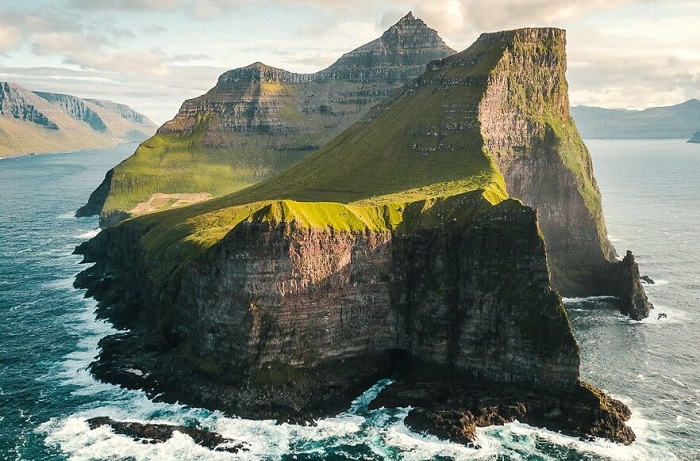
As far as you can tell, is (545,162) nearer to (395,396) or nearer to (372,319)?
(372,319)

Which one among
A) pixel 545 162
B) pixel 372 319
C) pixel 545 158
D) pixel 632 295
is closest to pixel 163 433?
pixel 372 319

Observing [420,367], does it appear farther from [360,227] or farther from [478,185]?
[478,185]

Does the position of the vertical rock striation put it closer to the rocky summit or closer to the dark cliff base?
the rocky summit

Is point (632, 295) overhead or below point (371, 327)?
below

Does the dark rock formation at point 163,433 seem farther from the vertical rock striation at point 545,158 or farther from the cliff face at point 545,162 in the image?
the vertical rock striation at point 545,158

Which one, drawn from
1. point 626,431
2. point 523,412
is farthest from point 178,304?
point 626,431

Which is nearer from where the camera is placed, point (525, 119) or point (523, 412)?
point (523, 412)

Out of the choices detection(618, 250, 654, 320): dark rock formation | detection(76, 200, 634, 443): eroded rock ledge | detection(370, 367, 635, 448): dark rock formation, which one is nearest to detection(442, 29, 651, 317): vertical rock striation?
detection(618, 250, 654, 320): dark rock formation
